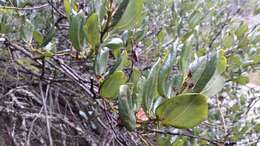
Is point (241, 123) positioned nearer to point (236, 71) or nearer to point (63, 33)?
point (236, 71)

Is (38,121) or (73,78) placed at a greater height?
(73,78)

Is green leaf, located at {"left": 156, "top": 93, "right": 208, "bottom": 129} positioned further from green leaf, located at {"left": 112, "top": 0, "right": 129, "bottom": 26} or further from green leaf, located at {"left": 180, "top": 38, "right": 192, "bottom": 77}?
green leaf, located at {"left": 112, "top": 0, "right": 129, "bottom": 26}

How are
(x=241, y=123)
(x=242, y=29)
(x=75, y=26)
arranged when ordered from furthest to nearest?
(x=241, y=123) < (x=242, y=29) < (x=75, y=26)

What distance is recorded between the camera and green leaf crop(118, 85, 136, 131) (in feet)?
1.94

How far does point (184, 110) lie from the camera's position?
22.3 inches

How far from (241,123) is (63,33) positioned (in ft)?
3.14

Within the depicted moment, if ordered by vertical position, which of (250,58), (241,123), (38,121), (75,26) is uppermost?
(75,26)

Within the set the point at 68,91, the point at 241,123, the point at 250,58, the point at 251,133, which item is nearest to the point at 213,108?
the point at 241,123

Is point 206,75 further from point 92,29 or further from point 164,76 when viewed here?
point 92,29

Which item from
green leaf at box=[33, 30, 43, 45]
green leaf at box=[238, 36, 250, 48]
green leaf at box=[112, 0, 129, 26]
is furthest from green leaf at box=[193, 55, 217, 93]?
green leaf at box=[238, 36, 250, 48]

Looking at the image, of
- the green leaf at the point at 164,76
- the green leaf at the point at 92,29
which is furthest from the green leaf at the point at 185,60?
the green leaf at the point at 92,29

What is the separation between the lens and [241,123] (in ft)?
6.89

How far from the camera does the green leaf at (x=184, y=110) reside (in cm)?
56

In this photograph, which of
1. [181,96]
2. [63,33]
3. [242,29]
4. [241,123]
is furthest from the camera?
[241,123]
